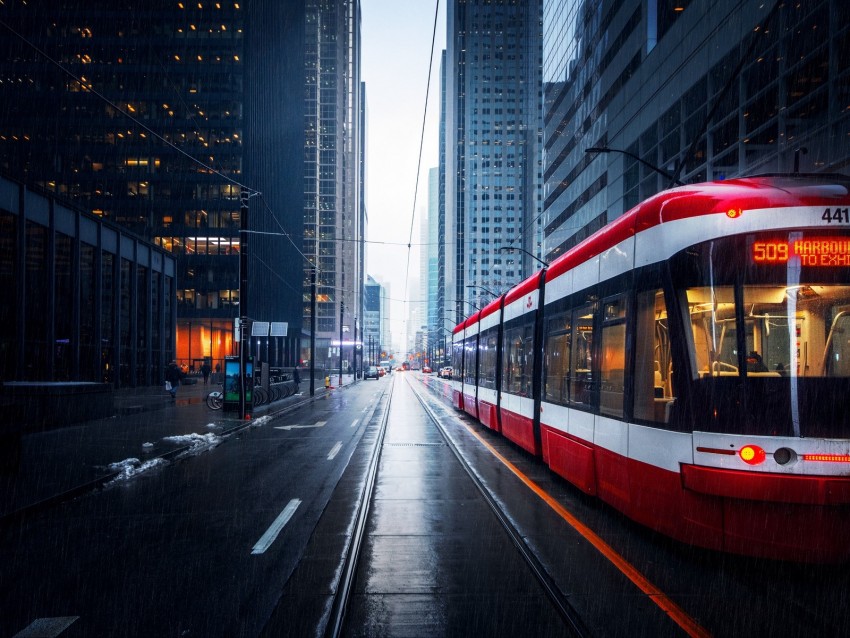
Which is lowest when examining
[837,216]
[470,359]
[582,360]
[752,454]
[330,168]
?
[752,454]

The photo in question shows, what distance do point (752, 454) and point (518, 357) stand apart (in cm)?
771

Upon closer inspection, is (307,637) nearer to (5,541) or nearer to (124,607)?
(124,607)

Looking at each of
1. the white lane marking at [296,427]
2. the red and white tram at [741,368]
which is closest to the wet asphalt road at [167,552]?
the red and white tram at [741,368]

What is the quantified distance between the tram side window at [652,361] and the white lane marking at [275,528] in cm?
447

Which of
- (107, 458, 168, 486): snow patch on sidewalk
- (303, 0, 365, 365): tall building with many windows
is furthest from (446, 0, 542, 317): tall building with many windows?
(107, 458, 168, 486): snow patch on sidewalk

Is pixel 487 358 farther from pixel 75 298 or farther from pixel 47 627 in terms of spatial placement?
pixel 75 298

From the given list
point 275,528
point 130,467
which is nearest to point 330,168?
point 130,467

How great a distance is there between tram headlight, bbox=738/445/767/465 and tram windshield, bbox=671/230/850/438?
16cm

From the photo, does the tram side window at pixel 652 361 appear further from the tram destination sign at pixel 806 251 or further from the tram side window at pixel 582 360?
the tram side window at pixel 582 360

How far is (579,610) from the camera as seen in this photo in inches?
179

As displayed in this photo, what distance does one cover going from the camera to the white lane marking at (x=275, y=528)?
629 centimetres

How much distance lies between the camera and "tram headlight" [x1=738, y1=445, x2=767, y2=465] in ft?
16.5

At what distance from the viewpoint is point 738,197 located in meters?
5.49

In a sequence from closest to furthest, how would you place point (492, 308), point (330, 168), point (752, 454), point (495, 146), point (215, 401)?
point (752, 454), point (492, 308), point (215, 401), point (330, 168), point (495, 146)
